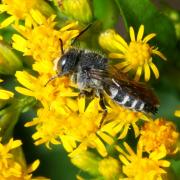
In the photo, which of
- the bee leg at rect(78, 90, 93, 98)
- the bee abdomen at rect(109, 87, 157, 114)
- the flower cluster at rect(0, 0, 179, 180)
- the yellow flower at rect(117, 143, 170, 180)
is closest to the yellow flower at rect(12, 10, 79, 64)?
the flower cluster at rect(0, 0, 179, 180)

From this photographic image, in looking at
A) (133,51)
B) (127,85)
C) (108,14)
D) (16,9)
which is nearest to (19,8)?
(16,9)

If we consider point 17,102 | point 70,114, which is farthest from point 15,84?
point 70,114

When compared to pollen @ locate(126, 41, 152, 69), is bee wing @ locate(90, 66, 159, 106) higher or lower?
lower

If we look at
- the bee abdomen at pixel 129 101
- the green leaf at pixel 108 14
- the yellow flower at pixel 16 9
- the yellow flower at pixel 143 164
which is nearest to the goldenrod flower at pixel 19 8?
the yellow flower at pixel 16 9

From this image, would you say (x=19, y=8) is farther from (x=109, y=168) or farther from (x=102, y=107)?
(x=109, y=168)

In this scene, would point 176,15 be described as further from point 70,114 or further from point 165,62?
point 70,114

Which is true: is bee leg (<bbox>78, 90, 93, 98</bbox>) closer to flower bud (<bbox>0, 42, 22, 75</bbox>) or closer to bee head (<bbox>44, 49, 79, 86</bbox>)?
bee head (<bbox>44, 49, 79, 86</bbox>)
